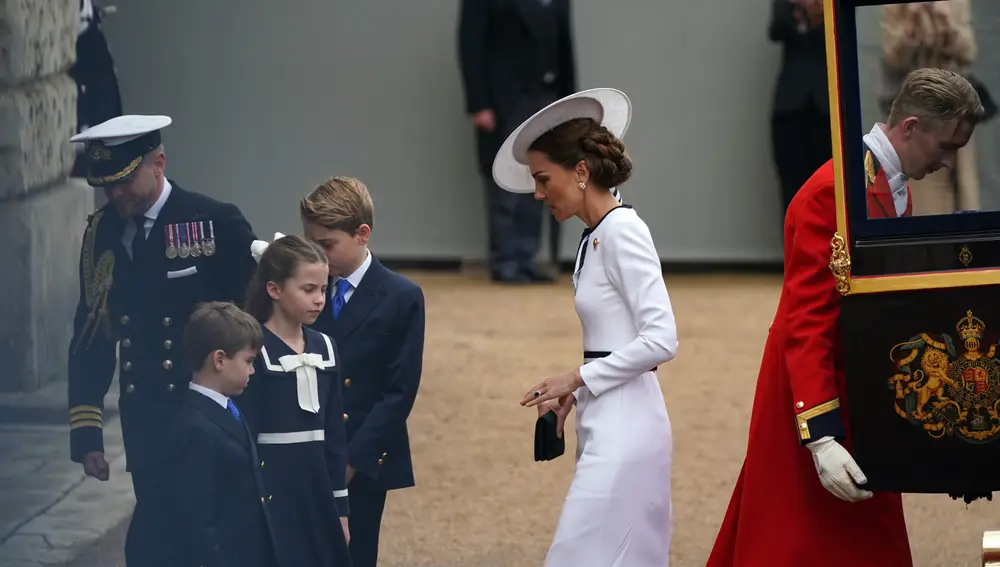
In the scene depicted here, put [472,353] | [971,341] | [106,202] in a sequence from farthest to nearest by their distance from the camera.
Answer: [472,353] < [106,202] < [971,341]

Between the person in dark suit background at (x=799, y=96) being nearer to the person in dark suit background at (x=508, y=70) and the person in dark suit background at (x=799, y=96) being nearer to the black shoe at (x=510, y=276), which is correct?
the person in dark suit background at (x=508, y=70)

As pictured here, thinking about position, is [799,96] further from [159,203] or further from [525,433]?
[159,203]

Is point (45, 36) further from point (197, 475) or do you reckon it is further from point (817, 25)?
point (817, 25)

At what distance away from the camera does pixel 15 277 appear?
393cm

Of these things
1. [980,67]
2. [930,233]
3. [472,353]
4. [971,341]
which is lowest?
[472,353]

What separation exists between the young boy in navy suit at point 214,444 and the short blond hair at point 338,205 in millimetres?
299

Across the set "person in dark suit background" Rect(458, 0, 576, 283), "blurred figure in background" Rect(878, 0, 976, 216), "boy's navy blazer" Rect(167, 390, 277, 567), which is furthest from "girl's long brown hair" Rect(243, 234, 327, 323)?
"person in dark suit background" Rect(458, 0, 576, 283)

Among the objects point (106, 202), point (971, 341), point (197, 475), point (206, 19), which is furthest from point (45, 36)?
point (206, 19)

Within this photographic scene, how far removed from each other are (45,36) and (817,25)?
580cm

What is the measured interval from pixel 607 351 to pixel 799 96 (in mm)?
5535

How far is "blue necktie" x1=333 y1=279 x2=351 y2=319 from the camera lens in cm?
406

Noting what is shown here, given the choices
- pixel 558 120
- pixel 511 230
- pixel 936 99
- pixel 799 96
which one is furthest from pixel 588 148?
pixel 799 96

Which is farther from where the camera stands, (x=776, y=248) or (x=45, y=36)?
(x=776, y=248)

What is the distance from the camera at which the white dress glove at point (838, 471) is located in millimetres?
3525
